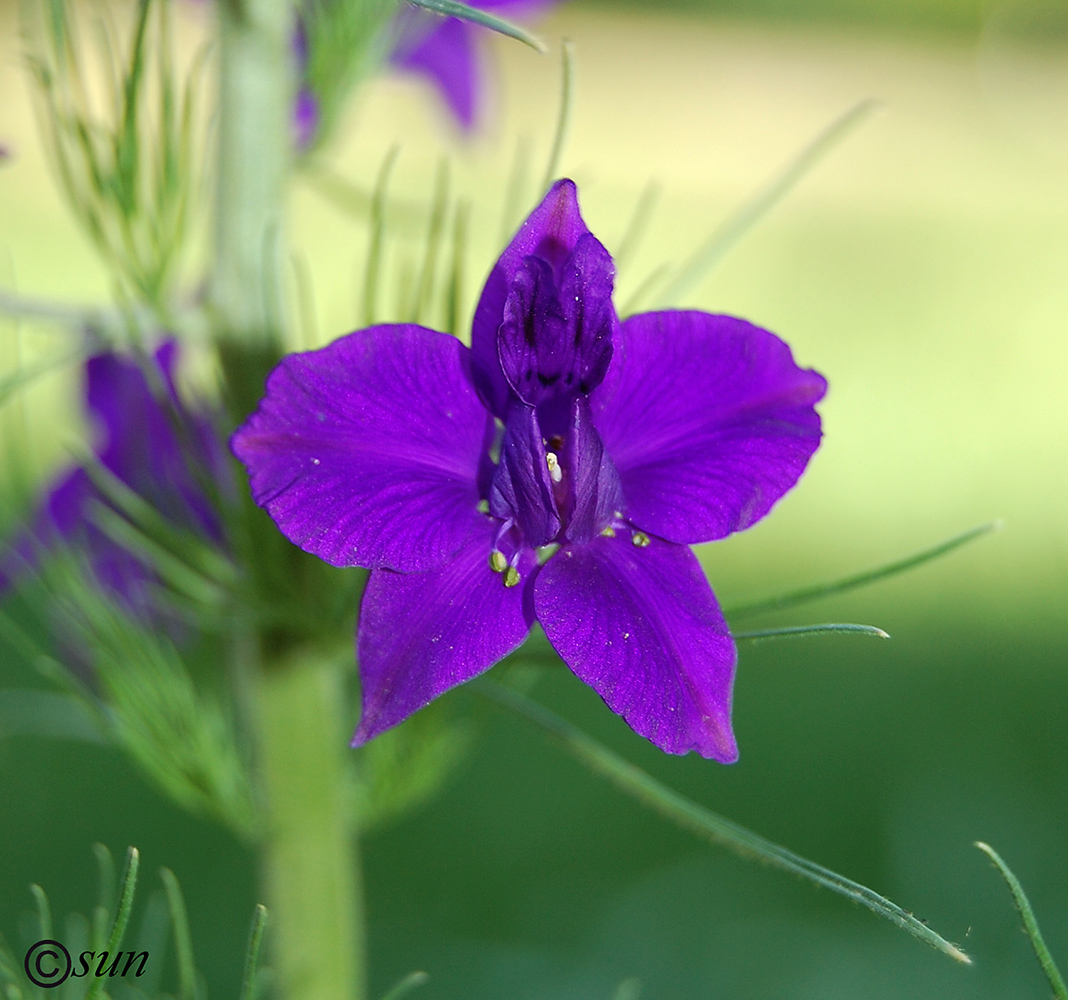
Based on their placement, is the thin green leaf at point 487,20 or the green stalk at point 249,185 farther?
the green stalk at point 249,185

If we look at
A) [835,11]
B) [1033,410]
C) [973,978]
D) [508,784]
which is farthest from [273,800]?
Result: [835,11]

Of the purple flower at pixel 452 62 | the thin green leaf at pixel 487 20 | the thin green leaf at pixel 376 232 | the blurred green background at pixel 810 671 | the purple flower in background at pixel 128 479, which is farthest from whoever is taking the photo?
the blurred green background at pixel 810 671

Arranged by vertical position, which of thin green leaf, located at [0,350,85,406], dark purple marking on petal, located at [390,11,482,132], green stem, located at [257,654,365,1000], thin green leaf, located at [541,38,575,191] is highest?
thin green leaf, located at [541,38,575,191]

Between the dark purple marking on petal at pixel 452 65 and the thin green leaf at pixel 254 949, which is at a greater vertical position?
the dark purple marking on petal at pixel 452 65

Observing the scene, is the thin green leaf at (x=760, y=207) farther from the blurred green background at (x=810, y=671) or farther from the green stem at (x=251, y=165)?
the green stem at (x=251, y=165)

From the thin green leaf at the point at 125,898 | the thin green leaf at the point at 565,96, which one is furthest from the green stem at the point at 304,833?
the thin green leaf at the point at 565,96

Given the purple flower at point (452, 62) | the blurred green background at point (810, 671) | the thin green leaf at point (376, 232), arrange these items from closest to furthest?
the thin green leaf at point (376, 232), the purple flower at point (452, 62), the blurred green background at point (810, 671)

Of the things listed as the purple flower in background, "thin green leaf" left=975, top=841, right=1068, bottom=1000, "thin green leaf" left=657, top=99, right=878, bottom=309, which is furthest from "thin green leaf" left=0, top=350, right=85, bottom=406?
"thin green leaf" left=975, top=841, right=1068, bottom=1000

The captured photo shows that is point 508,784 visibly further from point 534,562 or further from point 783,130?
point 783,130

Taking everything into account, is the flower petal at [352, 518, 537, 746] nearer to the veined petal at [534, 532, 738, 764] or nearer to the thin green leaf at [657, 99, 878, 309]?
the veined petal at [534, 532, 738, 764]
